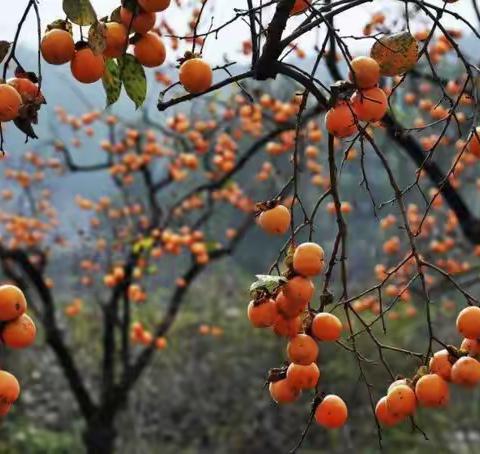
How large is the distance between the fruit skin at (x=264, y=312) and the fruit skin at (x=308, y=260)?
0.05 meters

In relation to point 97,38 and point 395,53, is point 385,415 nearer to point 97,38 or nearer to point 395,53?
point 395,53

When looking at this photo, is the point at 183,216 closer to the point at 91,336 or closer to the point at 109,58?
the point at 91,336

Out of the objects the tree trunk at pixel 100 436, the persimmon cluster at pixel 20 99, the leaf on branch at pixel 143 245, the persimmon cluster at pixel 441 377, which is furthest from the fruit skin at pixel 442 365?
the tree trunk at pixel 100 436

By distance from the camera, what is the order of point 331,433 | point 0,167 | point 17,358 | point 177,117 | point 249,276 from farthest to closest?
1. point 249,276
2. point 0,167
3. point 17,358
4. point 331,433
5. point 177,117

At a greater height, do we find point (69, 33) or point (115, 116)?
point (115, 116)

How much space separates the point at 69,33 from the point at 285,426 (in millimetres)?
5932

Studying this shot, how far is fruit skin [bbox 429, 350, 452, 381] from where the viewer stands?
34.8 inches

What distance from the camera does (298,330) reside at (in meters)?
0.91

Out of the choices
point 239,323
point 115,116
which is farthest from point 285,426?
point 115,116

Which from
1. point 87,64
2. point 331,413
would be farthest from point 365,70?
point 331,413

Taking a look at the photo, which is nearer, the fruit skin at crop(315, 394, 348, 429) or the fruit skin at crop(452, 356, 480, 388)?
the fruit skin at crop(452, 356, 480, 388)

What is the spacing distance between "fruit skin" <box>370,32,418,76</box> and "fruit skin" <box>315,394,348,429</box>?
40cm

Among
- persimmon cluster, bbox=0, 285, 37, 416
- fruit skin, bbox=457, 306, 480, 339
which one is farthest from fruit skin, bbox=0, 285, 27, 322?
fruit skin, bbox=457, 306, 480, 339

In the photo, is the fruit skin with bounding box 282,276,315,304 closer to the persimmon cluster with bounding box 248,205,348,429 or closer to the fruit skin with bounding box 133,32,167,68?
the persimmon cluster with bounding box 248,205,348,429
